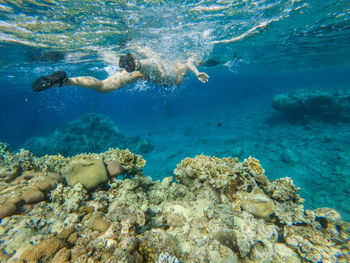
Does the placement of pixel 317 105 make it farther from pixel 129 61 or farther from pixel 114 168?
pixel 114 168

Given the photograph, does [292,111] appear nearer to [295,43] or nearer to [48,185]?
[295,43]

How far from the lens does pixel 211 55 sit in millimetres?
19359

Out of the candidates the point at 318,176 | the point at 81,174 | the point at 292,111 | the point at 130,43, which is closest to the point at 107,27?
the point at 130,43

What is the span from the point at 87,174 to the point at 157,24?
1003 cm

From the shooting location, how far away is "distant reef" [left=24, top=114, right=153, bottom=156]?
14867 millimetres

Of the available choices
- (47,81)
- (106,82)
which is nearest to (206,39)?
(106,82)

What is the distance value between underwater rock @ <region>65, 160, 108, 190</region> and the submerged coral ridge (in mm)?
30

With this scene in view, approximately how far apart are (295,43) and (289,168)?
17.4 metres

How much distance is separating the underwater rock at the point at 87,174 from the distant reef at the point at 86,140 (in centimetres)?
1063

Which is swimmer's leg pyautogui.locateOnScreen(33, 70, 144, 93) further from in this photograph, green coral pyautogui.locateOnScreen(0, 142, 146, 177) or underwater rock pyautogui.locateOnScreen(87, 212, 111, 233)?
underwater rock pyautogui.locateOnScreen(87, 212, 111, 233)

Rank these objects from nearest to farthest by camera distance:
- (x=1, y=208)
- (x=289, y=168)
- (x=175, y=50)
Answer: (x=1, y=208) → (x=289, y=168) → (x=175, y=50)

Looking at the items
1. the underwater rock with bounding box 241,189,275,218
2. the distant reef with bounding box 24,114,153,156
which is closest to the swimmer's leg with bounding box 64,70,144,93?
the underwater rock with bounding box 241,189,275,218

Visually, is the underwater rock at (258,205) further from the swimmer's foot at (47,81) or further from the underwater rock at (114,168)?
the swimmer's foot at (47,81)

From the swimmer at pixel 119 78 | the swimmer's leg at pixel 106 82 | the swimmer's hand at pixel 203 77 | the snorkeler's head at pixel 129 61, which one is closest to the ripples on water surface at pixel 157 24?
the swimmer at pixel 119 78
